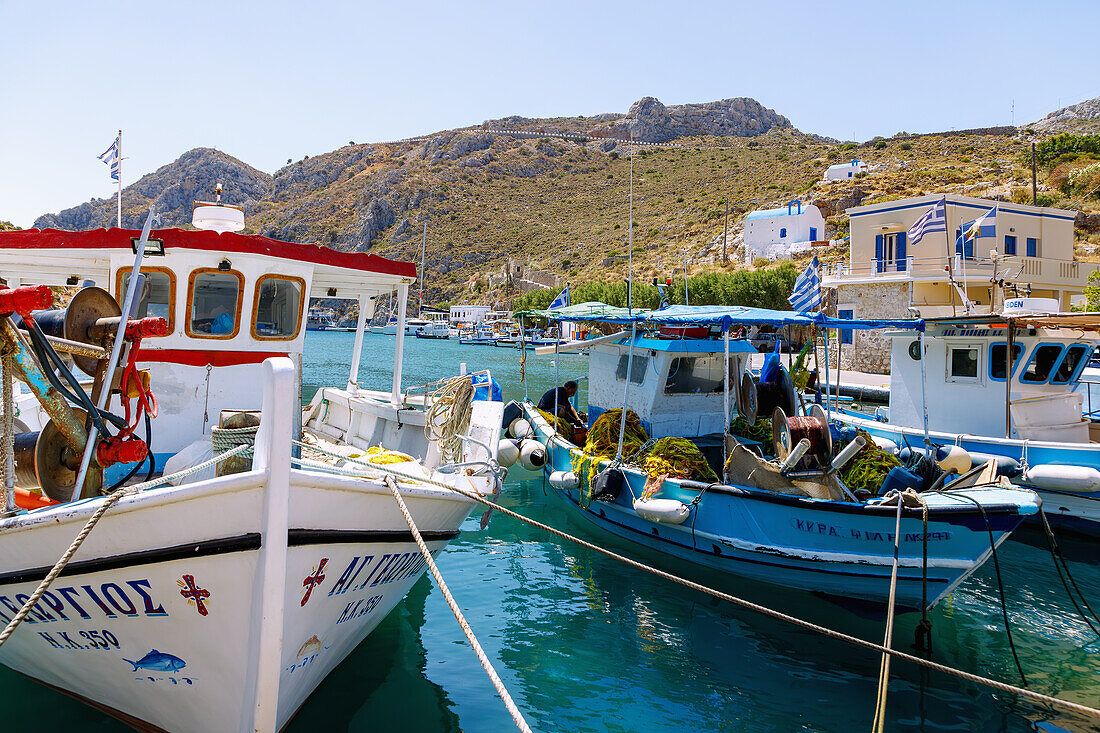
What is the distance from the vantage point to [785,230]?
57.0 meters

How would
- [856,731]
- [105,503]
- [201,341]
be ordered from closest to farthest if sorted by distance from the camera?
[105,503], [856,731], [201,341]

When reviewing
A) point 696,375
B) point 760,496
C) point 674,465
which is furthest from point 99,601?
point 696,375

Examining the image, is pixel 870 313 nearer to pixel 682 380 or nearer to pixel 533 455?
pixel 682 380

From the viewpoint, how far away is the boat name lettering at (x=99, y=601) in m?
4.20

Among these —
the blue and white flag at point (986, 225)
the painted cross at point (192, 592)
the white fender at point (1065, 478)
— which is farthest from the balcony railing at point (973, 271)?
the painted cross at point (192, 592)

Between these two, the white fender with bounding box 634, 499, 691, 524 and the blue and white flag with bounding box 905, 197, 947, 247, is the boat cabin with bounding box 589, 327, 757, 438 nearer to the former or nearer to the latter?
the white fender with bounding box 634, 499, 691, 524

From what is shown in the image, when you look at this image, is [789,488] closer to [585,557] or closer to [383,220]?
[585,557]

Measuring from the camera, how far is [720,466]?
10.6 metres

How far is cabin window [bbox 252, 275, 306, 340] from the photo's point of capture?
7.27 meters

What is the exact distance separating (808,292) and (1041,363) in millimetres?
5201

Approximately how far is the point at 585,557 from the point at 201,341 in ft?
20.6

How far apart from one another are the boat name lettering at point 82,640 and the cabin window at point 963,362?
13636 millimetres

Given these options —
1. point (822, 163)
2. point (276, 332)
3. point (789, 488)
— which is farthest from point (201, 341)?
point (822, 163)

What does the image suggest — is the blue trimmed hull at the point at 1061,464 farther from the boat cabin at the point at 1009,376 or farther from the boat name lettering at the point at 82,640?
the boat name lettering at the point at 82,640
